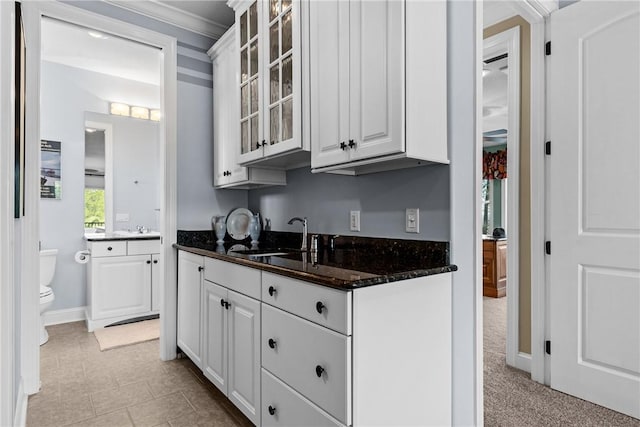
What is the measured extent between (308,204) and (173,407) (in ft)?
4.72

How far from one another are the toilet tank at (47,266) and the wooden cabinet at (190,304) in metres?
1.57

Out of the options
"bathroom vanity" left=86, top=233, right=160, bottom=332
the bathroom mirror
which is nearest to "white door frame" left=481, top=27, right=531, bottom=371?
"bathroom vanity" left=86, top=233, right=160, bottom=332

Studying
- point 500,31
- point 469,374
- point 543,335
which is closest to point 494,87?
point 500,31

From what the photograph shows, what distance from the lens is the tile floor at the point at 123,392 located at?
1.98 meters

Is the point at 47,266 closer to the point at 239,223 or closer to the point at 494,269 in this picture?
the point at 239,223

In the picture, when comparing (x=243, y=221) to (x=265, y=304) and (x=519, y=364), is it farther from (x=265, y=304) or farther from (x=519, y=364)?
(x=519, y=364)

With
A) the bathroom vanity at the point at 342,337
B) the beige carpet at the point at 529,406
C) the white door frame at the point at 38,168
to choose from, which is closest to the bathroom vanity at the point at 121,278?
the white door frame at the point at 38,168

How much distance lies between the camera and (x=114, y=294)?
3621mm

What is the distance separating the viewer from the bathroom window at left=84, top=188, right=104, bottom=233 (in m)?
4.05

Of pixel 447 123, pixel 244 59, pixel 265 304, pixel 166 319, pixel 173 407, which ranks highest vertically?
pixel 244 59

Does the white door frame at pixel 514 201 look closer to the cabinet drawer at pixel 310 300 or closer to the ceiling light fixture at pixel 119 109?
the cabinet drawer at pixel 310 300

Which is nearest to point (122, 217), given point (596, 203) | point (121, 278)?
point (121, 278)

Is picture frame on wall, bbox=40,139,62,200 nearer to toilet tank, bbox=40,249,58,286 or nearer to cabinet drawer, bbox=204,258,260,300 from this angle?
toilet tank, bbox=40,249,58,286

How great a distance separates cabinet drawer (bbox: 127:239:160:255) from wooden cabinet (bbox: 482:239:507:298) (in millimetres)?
3998
